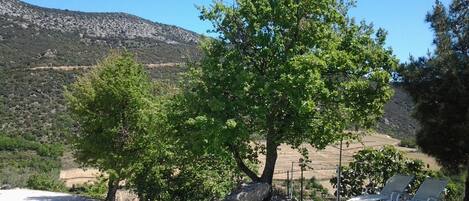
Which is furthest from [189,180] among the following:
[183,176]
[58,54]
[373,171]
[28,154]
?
[58,54]

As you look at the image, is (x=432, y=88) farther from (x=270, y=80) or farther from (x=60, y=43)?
(x=60, y=43)

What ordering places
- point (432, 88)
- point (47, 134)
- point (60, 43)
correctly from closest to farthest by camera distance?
point (432, 88) < point (47, 134) < point (60, 43)

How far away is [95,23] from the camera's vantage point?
247 ft

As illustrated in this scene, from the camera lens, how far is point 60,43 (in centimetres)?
6419

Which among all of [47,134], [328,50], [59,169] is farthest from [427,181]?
[47,134]

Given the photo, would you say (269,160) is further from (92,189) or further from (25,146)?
(25,146)

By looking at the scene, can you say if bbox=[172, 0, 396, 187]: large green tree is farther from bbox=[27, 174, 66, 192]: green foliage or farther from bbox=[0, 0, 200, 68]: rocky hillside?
bbox=[0, 0, 200, 68]: rocky hillside

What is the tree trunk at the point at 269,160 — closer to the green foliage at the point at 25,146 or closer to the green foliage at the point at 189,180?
the green foliage at the point at 189,180

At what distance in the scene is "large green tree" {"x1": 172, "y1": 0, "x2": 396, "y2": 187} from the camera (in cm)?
1241

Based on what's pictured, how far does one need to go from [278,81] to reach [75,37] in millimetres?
59558

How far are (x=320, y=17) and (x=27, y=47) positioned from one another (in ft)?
172

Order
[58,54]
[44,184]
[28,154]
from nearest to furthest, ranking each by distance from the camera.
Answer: [44,184]
[28,154]
[58,54]

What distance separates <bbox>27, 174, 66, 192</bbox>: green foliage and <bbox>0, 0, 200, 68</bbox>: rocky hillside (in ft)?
83.6

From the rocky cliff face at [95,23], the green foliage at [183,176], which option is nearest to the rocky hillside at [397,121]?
the rocky cliff face at [95,23]
